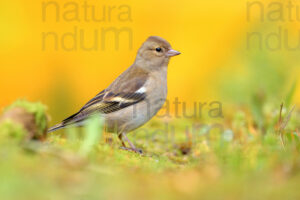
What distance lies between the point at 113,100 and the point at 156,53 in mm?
1064

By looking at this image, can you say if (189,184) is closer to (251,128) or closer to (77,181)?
(77,181)

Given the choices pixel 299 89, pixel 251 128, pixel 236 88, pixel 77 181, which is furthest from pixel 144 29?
pixel 77 181

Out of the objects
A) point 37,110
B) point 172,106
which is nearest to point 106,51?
point 172,106

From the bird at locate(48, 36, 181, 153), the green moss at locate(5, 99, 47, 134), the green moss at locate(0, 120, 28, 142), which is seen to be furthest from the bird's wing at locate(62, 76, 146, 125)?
the green moss at locate(0, 120, 28, 142)

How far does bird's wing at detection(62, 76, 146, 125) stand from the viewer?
4992 millimetres

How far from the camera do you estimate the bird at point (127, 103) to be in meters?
4.95

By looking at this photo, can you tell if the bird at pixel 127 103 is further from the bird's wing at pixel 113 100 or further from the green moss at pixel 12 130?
the green moss at pixel 12 130

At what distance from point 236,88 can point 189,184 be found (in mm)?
4288

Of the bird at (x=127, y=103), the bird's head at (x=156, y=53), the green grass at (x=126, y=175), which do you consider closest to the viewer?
the green grass at (x=126, y=175)

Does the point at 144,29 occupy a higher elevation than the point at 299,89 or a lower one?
higher

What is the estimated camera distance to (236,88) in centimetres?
635

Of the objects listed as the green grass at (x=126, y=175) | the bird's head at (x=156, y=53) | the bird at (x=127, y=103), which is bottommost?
the bird at (x=127, y=103)

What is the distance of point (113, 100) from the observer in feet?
16.9

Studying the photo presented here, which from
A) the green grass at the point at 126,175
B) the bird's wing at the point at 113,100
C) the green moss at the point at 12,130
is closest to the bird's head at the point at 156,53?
the bird's wing at the point at 113,100
